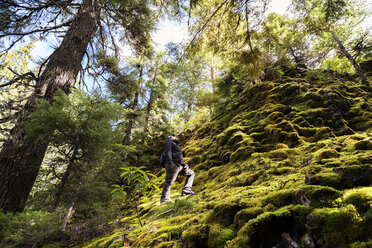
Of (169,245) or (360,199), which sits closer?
(360,199)

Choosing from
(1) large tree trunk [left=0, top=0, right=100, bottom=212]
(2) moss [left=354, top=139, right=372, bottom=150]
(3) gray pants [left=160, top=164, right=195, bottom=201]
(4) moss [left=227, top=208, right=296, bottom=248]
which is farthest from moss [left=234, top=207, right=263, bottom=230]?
(1) large tree trunk [left=0, top=0, right=100, bottom=212]

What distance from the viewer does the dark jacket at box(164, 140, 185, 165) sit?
16.0 ft

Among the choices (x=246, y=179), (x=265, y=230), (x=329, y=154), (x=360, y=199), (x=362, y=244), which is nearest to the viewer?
(x=362, y=244)

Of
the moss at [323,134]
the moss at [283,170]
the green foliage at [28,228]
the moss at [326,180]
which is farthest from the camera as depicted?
the moss at [323,134]

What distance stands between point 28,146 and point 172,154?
381 cm

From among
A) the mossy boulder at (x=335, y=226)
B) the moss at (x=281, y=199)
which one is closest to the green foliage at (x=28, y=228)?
the moss at (x=281, y=199)

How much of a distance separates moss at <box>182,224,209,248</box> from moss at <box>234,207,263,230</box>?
0.39 meters

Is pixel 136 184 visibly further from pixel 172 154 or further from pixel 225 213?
pixel 225 213

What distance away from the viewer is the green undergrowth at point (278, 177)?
1617mm

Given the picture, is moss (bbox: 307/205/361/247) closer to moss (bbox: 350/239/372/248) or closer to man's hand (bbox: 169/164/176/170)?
moss (bbox: 350/239/372/248)

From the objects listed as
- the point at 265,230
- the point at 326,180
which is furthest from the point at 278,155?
the point at 265,230

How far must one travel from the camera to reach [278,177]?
10.6 feet

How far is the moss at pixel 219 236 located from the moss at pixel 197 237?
90mm

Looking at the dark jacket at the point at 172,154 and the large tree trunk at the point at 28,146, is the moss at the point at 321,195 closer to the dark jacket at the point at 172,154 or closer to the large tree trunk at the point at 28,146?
the dark jacket at the point at 172,154
